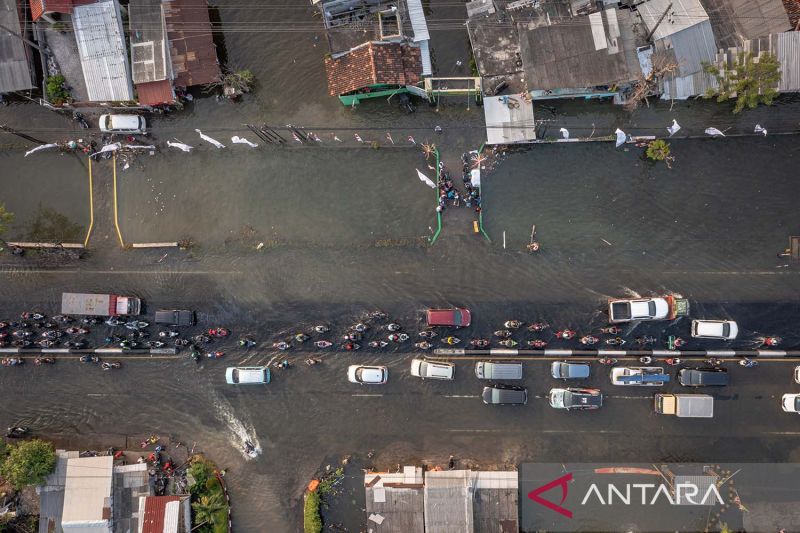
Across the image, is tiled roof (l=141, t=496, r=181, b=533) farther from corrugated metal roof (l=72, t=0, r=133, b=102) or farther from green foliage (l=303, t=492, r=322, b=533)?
corrugated metal roof (l=72, t=0, r=133, b=102)

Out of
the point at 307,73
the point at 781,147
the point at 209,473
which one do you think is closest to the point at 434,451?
the point at 209,473

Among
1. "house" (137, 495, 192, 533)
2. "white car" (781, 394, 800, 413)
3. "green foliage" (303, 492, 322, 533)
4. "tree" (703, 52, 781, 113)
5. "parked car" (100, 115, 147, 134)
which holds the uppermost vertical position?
"parked car" (100, 115, 147, 134)

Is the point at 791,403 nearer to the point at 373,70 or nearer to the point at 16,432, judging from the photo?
the point at 373,70

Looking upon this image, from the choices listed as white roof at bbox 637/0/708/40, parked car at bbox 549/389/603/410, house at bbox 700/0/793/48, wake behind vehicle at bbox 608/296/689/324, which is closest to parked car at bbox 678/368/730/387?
wake behind vehicle at bbox 608/296/689/324

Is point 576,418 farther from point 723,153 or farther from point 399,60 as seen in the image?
point 399,60

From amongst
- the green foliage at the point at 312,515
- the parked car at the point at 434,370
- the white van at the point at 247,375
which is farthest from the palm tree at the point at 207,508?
the parked car at the point at 434,370
